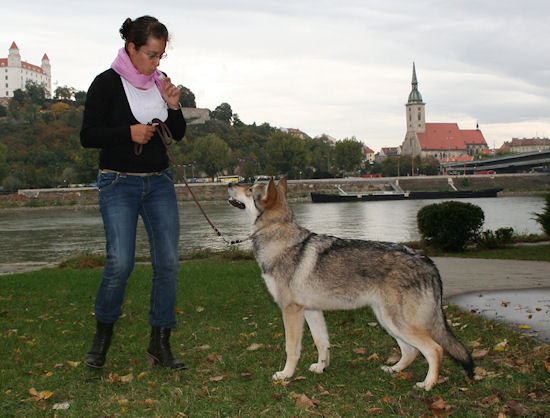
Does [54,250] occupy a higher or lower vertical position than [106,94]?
lower

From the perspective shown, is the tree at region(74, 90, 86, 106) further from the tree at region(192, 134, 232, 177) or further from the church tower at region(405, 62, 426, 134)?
the church tower at region(405, 62, 426, 134)

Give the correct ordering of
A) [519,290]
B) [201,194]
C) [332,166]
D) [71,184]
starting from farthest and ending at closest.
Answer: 1. [332,166]
2. [71,184]
3. [201,194]
4. [519,290]

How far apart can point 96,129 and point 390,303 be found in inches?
105

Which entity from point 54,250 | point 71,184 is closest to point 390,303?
point 54,250

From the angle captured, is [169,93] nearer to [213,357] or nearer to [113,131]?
[113,131]

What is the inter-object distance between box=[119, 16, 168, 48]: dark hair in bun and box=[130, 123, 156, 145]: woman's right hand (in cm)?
63

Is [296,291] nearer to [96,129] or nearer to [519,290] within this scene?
[96,129]

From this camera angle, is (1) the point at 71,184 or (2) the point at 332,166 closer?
(1) the point at 71,184

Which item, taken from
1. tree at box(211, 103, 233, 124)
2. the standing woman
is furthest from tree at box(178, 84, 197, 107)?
the standing woman

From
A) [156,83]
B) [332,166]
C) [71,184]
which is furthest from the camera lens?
[332,166]

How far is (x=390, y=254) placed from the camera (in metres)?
4.11

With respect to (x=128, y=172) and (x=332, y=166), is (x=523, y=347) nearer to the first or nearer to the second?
(x=128, y=172)

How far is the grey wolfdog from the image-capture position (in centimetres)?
397

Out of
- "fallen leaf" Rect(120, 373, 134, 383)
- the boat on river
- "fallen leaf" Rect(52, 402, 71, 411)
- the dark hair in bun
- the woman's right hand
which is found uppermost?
the dark hair in bun
